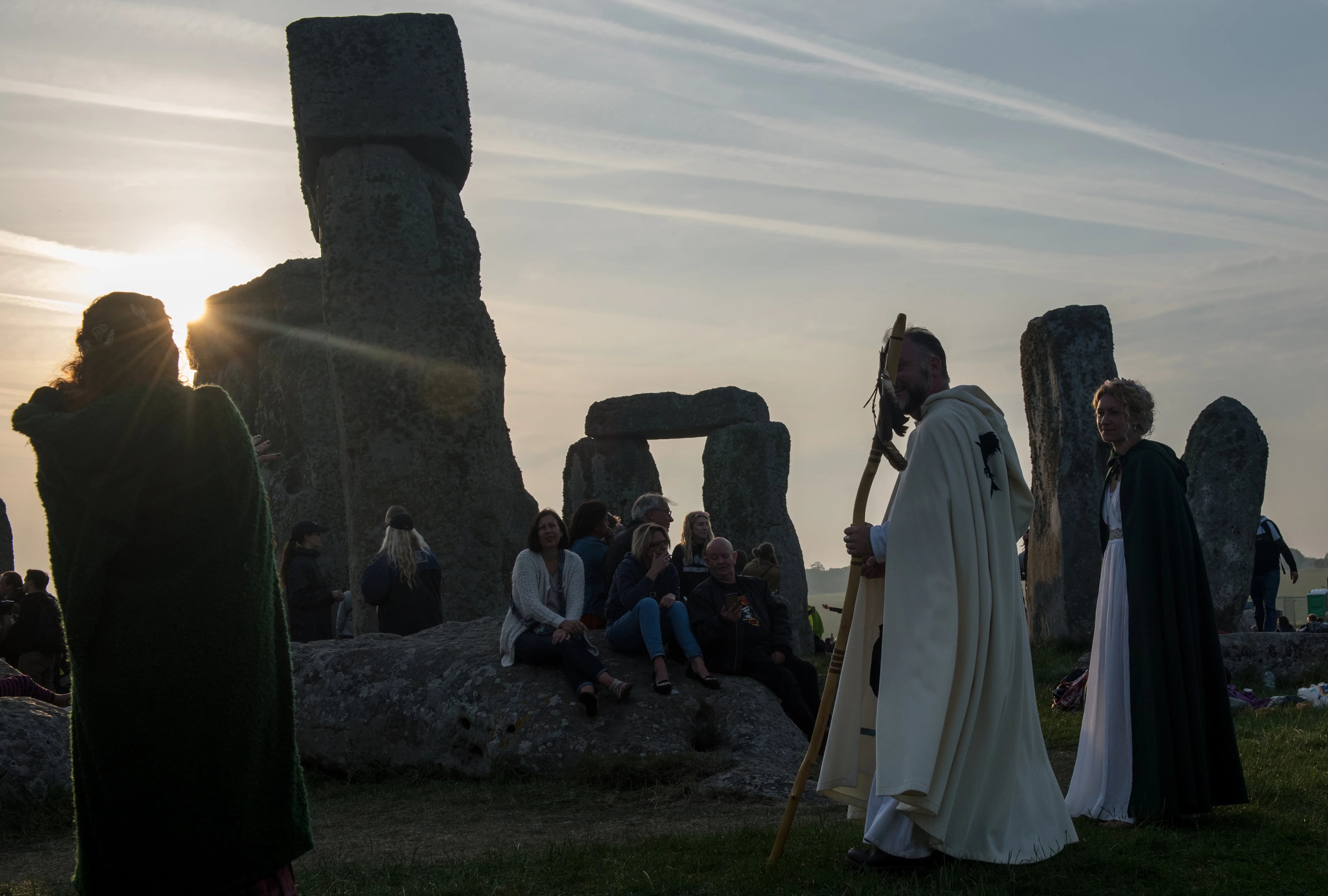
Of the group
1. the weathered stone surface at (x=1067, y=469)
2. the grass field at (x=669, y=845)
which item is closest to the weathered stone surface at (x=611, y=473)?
the weathered stone surface at (x=1067, y=469)

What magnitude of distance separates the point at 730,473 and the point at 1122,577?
42.5 feet

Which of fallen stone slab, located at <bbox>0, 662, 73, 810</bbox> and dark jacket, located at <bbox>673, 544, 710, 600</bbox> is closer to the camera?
fallen stone slab, located at <bbox>0, 662, 73, 810</bbox>

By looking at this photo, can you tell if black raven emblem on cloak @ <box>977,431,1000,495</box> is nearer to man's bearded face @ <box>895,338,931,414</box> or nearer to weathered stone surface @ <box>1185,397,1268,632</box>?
man's bearded face @ <box>895,338,931,414</box>

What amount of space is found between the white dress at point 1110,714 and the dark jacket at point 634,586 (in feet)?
8.94

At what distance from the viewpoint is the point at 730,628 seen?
7652mm

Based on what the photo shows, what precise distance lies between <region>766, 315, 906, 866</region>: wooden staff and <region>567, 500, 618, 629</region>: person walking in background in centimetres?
358

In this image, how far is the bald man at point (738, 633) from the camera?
7625 millimetres

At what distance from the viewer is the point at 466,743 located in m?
7.10

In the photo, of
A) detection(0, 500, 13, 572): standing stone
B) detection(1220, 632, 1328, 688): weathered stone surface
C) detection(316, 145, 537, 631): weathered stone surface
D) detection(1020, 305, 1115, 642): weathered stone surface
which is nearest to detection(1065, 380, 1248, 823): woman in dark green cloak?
detection(1220, 632, 1328, 688): weathered stone surface

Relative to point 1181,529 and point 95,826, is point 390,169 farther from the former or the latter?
point 95,826

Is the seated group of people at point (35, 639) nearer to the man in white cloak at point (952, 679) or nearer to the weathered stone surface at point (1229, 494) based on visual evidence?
the man in white cloak at point (952, 679)

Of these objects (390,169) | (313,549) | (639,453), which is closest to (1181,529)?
(313,549)

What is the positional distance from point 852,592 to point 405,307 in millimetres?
6999

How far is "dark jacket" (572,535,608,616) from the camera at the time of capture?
27.8 ft
